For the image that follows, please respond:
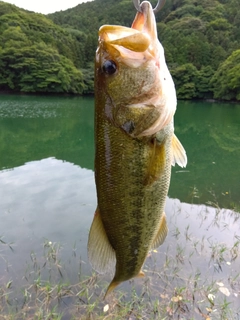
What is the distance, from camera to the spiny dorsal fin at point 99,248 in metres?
1.78

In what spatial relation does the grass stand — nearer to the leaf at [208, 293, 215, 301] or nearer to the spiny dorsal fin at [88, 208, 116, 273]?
the leaf at [208, 293, 215, 301]

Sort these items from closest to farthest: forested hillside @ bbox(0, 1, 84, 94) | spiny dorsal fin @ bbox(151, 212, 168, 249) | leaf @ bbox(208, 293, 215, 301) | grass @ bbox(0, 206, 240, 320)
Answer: spiny dorsal fin @ bbox(151, 212, 168, 249), grass @ bbox(0, 206, 240, 320), leaf @ bbox(208, 293, 215, 301), forested hillside @ bbox(0, 1, 84, 94)

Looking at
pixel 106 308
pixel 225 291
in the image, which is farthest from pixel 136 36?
pixel 225 291

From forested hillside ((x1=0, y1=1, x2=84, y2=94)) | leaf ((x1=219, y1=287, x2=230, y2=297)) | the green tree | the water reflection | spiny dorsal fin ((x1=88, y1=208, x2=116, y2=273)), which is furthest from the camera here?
the green tree

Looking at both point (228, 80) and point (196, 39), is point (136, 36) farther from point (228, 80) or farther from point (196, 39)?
point (196, 39)

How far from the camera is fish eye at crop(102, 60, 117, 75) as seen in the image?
1531 millimetres

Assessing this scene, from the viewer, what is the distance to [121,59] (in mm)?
1521

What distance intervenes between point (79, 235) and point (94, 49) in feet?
210

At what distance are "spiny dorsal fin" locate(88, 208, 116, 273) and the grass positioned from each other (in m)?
2.43

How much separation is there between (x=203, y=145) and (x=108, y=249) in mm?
16423

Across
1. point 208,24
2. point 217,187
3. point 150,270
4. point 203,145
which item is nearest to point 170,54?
point 208,24

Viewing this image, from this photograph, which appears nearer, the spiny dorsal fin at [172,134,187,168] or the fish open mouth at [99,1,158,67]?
the fish open mouth at [99,1,158,67]

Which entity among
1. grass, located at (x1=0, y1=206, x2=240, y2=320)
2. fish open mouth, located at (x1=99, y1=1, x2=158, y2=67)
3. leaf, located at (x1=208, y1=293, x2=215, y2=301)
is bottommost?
grass, located at (x1=0, y1=206, x2=240, y2=320)

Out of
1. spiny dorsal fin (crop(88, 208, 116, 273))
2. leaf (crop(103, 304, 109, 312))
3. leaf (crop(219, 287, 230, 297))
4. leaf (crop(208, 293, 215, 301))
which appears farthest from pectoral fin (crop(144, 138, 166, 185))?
leaf (crop(219, 287, 230, 297))
